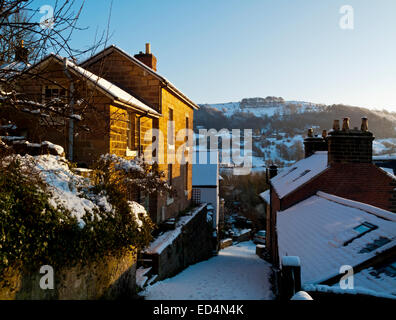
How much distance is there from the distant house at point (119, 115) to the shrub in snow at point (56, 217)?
1.36m

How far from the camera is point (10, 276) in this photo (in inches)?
142

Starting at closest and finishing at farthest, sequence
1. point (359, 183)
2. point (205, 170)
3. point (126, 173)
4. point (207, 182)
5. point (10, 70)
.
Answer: point (10, 70)
point (126, 173)
point (359, 183)
point (207, 182)
point (205, 170)

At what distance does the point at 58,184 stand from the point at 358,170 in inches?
400

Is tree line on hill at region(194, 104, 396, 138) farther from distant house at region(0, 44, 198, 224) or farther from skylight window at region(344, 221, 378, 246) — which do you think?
skylight window at region(344, 221, 378, 246)

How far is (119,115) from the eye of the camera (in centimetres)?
682

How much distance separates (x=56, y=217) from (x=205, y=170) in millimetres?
24843

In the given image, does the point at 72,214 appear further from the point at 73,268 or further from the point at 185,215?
the point at 185,215

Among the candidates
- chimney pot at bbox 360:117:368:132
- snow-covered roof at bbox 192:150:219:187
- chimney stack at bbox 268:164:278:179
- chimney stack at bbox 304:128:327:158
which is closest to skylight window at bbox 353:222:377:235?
chimney pot at bbox 360:117:368:132

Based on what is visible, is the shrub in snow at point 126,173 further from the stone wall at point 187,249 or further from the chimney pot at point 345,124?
the chimney pot at point 345,124

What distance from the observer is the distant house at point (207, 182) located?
87.1 feet

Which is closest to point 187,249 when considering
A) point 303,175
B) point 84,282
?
point 303,175

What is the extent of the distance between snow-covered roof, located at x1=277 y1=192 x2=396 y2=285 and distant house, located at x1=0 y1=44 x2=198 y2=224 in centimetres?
418

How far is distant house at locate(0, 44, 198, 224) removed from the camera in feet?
28.9

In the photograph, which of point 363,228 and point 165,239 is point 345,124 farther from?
point 165,239
